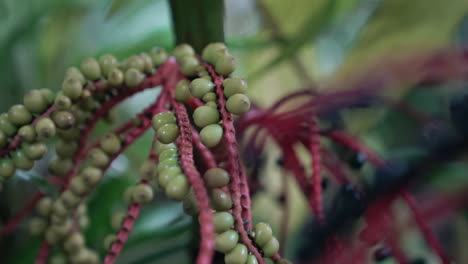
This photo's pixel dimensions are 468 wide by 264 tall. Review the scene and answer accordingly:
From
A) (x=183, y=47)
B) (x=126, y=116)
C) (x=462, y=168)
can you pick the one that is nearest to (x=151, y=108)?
(x=183, y=47)

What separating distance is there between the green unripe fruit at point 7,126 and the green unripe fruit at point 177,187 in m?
0.11

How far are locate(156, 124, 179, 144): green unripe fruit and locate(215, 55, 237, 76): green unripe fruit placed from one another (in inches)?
1.6

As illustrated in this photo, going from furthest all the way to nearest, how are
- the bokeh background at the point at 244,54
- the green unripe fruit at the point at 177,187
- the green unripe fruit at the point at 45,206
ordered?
the bokeh background at the point at 244,54 < the green unripe fruit at the point at 45,206 < the green unripe fruit at the point at 177,187

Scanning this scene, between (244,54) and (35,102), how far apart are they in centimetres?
41

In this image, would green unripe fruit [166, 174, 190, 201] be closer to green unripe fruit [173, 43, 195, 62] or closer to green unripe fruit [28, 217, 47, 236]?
green unripe fruit [173, 43, 195, 62]

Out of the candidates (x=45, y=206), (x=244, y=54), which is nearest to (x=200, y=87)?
(x=45, y=206)

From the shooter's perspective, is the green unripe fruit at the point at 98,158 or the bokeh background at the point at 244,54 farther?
the bokeh background at the point at 244,54

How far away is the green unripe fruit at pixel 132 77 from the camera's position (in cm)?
27

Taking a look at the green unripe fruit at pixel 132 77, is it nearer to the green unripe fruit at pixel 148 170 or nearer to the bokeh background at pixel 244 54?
the green unripe fruit at pixel 148 170

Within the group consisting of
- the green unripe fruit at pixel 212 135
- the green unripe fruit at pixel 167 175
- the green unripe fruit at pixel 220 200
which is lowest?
the green unripe fruit at pixel 220 200

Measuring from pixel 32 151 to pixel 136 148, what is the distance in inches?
10.5

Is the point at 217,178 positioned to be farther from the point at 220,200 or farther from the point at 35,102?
the point at 35,102

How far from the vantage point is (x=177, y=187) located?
0.68 feet

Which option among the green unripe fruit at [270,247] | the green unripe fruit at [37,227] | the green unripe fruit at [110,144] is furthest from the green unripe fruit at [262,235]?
the green unripe fruit at [37,227]
